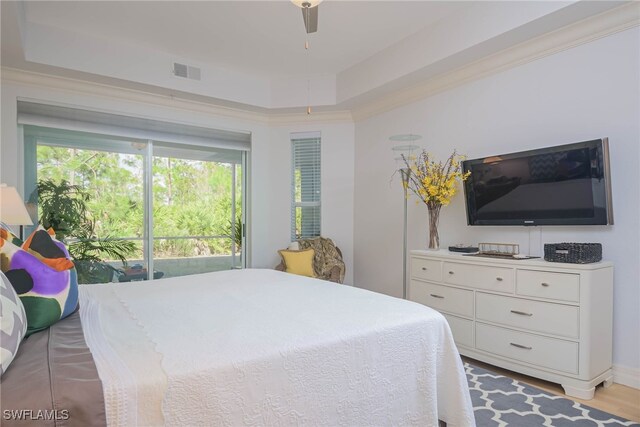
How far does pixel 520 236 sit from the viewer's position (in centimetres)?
308

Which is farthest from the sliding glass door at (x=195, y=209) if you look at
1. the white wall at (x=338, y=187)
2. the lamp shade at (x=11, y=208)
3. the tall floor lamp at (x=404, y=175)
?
the tall floor lamp at (x=404, y=175)

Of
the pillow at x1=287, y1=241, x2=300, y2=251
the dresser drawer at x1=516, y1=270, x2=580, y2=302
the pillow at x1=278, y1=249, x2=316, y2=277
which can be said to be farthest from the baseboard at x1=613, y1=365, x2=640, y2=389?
the pillow at x1=287, y1=241, x2=300, y2=251

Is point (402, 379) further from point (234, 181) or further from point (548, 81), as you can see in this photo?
point (234, 181)

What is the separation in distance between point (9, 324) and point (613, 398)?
3097 mm

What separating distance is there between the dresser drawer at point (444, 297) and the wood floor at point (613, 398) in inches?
23.1

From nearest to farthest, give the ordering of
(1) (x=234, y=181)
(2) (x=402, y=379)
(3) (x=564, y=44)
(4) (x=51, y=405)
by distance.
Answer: (4) (x=51, y=405), (2) (x=402, y=379), (3) (x=564, y=44), (1) (x=234, y=181)

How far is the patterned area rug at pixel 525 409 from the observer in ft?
6.61

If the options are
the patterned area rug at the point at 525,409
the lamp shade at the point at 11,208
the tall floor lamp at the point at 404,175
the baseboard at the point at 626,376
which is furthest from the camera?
the tall floor lamp at the point at 404,175

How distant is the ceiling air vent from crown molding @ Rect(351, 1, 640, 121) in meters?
2.23

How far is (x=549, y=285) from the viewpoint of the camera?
2.46 metres

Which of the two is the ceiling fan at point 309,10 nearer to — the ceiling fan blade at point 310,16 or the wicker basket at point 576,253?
the ceiling fan blade at point 310,16

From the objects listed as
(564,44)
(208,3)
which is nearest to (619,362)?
(564,44)

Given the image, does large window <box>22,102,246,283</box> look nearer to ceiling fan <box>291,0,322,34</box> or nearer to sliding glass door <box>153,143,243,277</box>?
sliding glass door <box>153,143,243,277</box>

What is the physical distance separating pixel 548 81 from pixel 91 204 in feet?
15.0
